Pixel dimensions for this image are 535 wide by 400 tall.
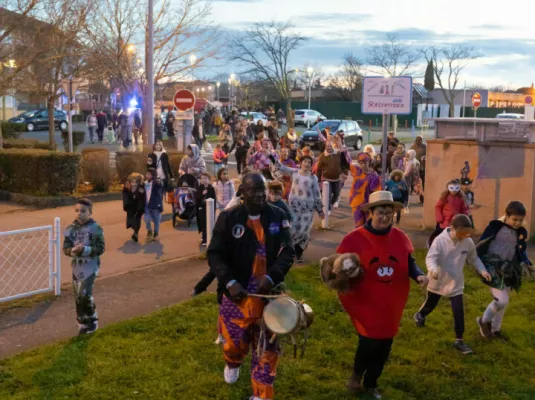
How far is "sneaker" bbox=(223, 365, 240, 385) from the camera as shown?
17.8ft

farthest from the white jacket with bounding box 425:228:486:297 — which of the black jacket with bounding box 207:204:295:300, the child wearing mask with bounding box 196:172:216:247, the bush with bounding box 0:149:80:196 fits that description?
the bush with bounding box 0:149:80:196

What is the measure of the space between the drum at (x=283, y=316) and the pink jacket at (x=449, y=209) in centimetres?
457

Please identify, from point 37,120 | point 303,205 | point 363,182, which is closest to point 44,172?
point 303,205

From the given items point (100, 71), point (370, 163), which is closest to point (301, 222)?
point (370, 163)

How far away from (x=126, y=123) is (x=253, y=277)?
26.7 m

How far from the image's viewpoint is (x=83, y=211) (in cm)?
645

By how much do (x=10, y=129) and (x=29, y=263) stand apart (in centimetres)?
2734

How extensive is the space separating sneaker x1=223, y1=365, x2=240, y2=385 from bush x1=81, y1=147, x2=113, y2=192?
1132 cm

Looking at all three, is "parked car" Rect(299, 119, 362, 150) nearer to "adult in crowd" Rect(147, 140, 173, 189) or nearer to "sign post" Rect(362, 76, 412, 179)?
"adult in crowd" Rect(147, 140, 173, 189)

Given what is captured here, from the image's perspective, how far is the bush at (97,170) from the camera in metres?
16.0

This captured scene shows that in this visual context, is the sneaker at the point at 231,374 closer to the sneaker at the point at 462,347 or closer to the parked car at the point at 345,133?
the sneaker at the point at 462,347

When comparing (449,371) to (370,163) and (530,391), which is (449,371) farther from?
(370,163)

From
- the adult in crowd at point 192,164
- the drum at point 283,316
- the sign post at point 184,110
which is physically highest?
the sign post at point 184,110

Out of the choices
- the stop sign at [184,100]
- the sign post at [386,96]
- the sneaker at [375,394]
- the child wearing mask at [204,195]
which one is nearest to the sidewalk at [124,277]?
the child wearing mask at [204,195]
